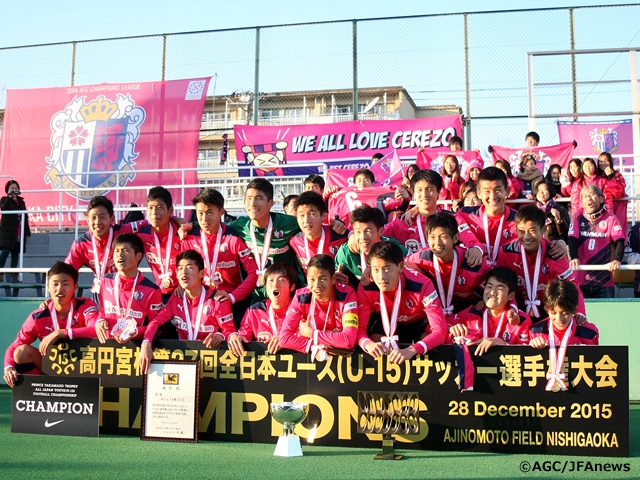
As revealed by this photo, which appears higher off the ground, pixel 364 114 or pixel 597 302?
pixel 364 114

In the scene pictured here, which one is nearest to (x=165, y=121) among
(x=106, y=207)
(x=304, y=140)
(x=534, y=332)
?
(x=304, y=140)

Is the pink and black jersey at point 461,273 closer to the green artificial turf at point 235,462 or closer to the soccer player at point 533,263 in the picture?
the soccer player at point 533,263

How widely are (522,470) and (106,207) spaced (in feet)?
13.5

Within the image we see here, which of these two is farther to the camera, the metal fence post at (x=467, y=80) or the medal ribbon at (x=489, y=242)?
the metal fence post at (x=467, y=80)

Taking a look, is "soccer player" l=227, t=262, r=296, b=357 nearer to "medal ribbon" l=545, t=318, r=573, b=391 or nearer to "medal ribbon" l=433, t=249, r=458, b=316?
"medal ribbon" l=433, t=249, r=458, b=316

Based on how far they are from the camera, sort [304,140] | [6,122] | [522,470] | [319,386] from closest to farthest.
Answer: [522,470]
[319,386]
[304,140]
[6,122]

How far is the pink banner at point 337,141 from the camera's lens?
13.2 meters

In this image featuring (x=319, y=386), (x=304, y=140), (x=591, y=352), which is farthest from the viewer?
(x=304, y=140)

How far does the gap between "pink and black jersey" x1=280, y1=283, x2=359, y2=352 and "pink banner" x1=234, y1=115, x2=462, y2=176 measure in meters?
8.13

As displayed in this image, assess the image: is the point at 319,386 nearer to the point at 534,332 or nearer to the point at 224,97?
the point at 534,332

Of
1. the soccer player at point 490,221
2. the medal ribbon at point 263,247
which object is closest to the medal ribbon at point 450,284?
the soccer player at point 490,221

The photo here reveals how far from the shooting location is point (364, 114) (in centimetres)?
1515

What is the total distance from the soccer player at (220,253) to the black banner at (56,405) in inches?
50.2

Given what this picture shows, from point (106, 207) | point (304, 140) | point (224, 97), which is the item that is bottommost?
point (106, 207)
